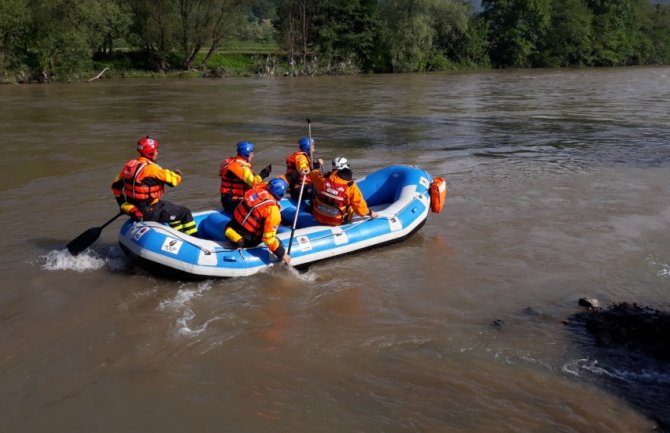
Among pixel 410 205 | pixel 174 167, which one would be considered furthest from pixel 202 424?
pixel 174 167

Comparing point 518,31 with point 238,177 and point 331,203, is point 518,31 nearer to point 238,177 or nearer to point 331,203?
point 331,203

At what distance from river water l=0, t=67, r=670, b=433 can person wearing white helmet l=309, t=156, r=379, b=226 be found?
1.58 ft

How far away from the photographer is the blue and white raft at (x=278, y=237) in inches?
223

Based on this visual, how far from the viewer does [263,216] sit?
5727 mm

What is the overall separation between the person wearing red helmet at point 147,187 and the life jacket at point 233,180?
25.4 inches

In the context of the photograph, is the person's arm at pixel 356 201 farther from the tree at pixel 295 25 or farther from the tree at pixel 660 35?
the tree at pixel 660 35

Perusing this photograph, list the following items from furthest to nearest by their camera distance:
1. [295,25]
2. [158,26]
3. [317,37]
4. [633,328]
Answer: [317,37] → [295,25] → [158,26] → [633,328]

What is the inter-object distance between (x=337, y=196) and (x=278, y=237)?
77cm

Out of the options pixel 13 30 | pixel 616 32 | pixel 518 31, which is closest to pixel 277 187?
pixel 13 30

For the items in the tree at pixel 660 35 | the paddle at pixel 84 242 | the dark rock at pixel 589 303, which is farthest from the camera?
the tree at pixel 660 35

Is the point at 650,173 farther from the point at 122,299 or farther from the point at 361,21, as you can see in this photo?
the point at 361,21

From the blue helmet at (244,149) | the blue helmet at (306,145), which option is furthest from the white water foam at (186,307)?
the blue helmet at (306,145)

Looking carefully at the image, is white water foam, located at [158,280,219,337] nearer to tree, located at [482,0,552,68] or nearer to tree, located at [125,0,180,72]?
tree, located at [125,0,180,72]

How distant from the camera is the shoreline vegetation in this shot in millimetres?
30125
